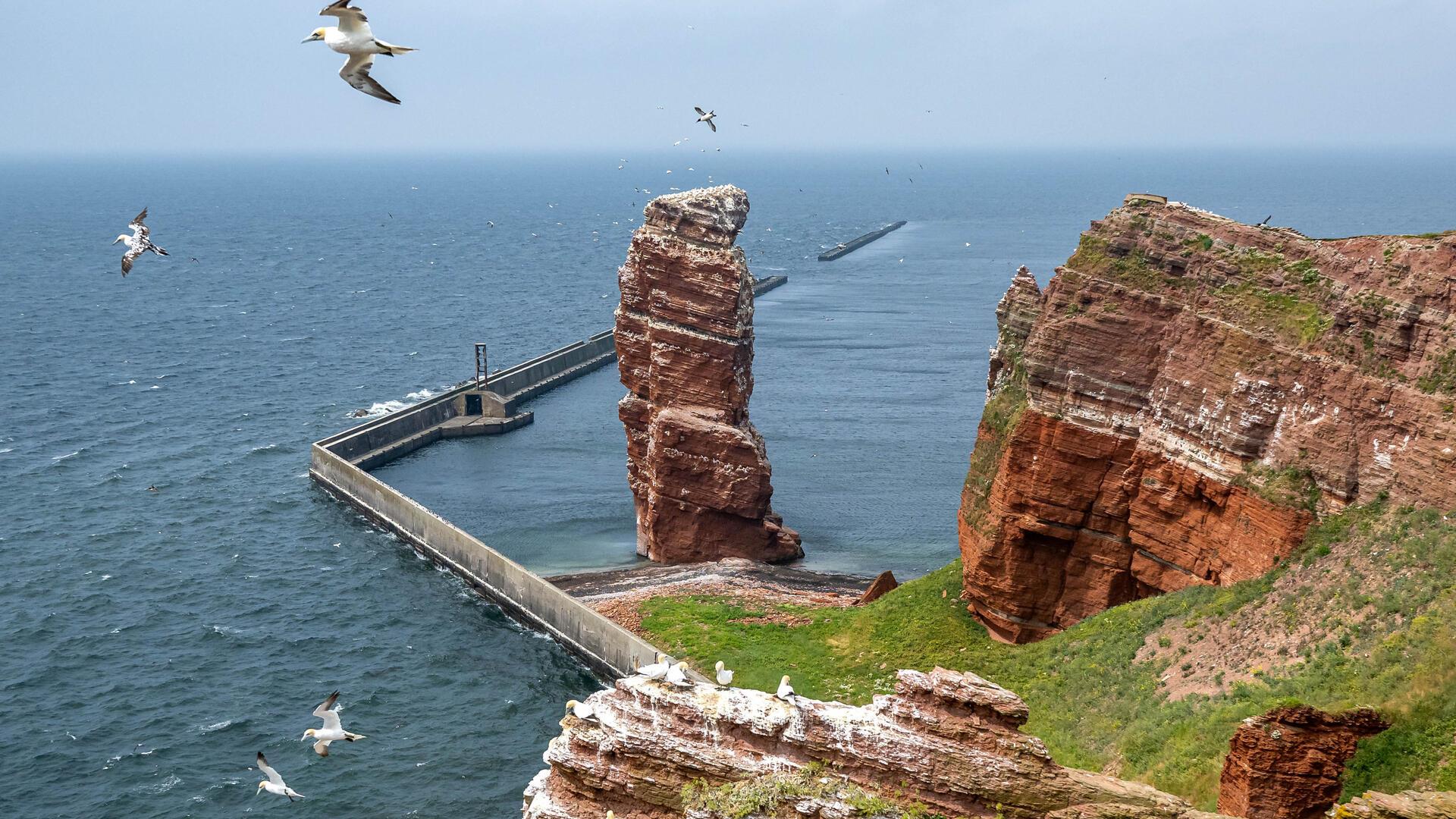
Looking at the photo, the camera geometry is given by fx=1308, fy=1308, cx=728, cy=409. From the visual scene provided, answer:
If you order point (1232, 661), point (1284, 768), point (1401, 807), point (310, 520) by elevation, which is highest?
point (1401, 807)

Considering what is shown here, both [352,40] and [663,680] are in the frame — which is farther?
[663,680]

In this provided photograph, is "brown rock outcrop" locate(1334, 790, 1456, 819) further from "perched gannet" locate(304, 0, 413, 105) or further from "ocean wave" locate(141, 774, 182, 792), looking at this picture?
"ocean wave" locate(141, 774, 182, 792)

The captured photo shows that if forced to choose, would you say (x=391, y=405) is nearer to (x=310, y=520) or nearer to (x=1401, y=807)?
(x=310, y=520)

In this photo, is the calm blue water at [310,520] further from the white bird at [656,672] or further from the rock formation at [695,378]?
the white bird at [656,672]

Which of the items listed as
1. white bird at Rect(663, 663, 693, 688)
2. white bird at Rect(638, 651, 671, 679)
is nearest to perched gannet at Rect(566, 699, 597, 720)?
white bird at Rect(638, 651, 671, 679)

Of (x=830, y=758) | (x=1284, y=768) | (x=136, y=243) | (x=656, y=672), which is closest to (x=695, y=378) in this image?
(x=136, y=243)

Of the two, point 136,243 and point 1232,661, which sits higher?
point 136,243
